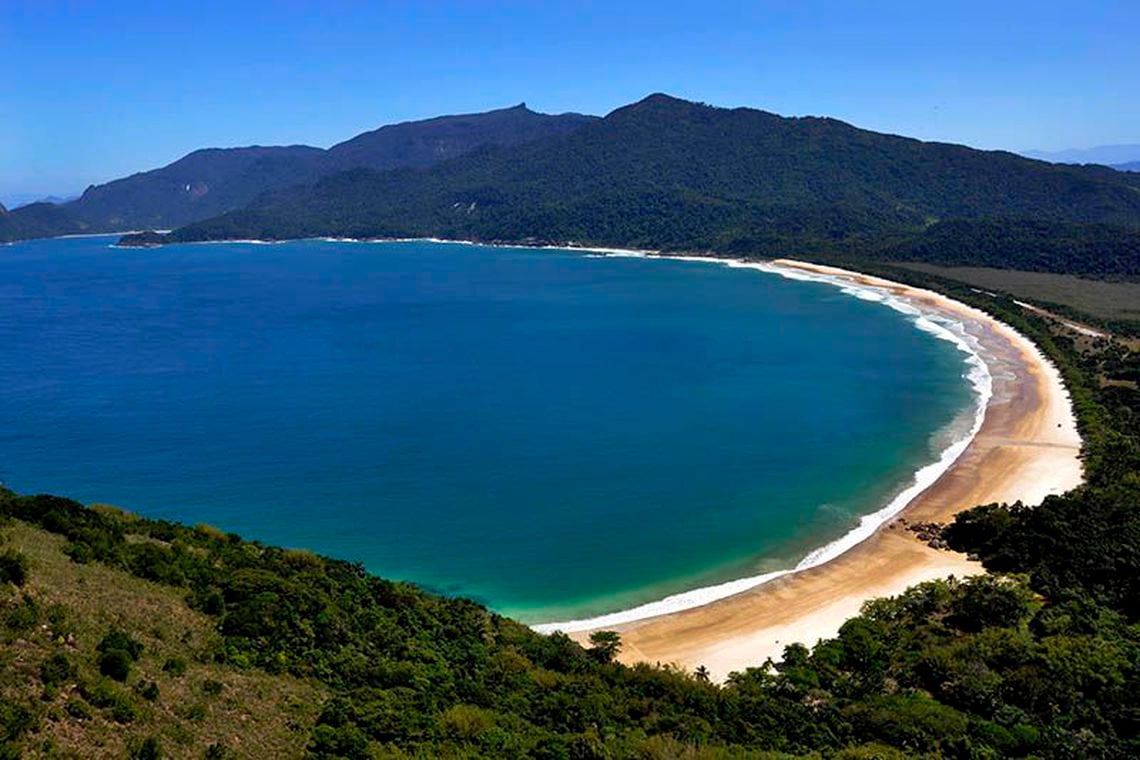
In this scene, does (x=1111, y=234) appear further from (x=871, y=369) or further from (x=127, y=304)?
(x=127, y=304)

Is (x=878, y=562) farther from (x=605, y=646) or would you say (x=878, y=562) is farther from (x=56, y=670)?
(x=56, y=670)

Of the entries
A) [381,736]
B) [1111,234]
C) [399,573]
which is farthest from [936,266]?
[381,736]

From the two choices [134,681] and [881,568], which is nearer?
[134,681]

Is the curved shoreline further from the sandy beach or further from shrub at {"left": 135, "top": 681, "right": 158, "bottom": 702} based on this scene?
shrub at {"left": 135, "top": 681, "right": 158, "bottom": 702}

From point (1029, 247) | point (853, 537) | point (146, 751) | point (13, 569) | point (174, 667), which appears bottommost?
point (853, 537)

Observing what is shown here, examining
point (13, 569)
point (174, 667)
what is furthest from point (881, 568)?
point (13, 569)

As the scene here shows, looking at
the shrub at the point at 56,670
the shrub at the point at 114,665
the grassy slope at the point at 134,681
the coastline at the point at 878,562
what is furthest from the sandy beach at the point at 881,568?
the shrub at the point at 56,670
